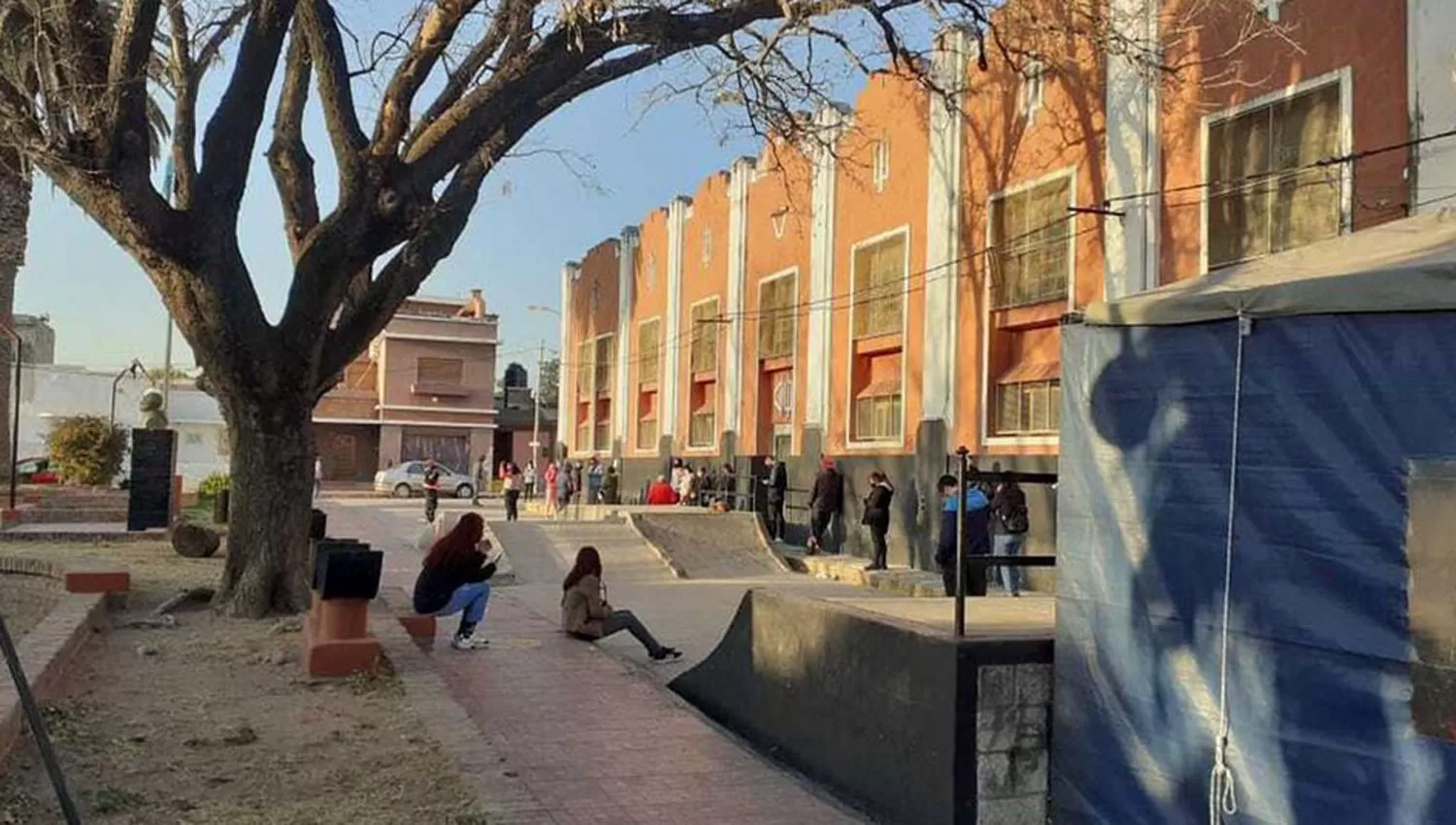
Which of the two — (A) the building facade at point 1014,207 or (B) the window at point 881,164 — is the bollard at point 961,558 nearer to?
(A) the building facade at point 1014,207

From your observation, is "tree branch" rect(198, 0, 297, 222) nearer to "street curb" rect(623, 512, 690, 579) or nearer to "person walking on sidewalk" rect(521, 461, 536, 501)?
"street curb" rect(623, 512, 690, 579)

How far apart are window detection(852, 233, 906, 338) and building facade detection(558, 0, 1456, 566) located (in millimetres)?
56

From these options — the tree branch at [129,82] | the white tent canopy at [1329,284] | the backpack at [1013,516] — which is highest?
the tree branch at [129,82]

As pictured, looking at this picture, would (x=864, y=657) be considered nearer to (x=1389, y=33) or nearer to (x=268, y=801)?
(x=268, y=801)

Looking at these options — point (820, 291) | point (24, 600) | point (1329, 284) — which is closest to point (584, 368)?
point (820, 291)

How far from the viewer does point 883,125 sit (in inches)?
869

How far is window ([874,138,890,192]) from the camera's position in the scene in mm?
21953

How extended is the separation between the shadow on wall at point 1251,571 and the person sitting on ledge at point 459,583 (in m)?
5.91

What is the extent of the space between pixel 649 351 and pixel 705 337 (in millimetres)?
4830

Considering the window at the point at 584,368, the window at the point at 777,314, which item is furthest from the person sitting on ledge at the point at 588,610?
the window at the point at 584,368

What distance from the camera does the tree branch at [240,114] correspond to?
34.8 feet

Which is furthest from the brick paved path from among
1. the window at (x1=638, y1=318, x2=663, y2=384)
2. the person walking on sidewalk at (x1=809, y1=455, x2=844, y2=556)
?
the window at (x1=638, y1=318, x2=663, y2=384)

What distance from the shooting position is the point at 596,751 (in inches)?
272

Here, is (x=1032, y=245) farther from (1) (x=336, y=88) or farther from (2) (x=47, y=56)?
(2) (x=47, y=56)
